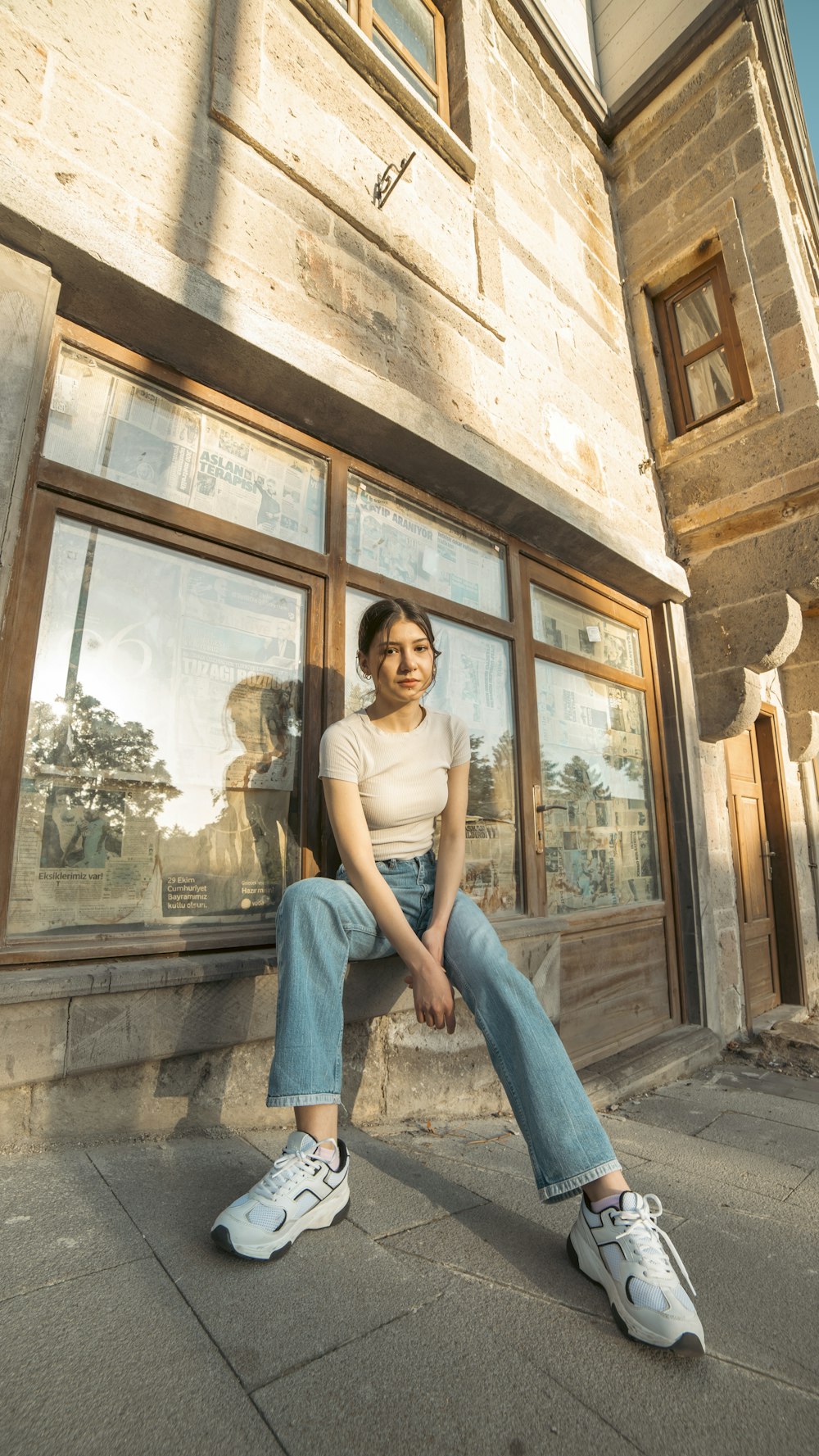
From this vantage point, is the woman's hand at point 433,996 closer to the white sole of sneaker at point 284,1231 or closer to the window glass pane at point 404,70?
the white sole of sneaker at point 284,1231

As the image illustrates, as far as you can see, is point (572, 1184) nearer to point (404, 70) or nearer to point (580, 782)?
point (580, 782)

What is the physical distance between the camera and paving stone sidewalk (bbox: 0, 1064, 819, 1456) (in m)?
0.92

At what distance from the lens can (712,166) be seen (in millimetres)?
4719

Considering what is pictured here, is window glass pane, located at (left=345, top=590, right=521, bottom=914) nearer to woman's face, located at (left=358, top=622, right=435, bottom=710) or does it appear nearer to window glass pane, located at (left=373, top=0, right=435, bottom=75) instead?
woman's face, located at (left=358, top=622, right=435, bottom=710)

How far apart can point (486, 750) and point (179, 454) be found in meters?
1.82

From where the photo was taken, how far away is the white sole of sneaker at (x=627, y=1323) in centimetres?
110

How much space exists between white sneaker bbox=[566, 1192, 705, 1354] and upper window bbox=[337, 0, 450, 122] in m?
4.93

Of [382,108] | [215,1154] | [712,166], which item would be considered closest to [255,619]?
[215,1154]

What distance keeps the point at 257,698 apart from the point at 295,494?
87 cm

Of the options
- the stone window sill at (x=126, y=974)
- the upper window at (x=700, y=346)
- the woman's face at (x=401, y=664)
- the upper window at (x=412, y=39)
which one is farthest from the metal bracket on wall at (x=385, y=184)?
the stone window sill at (x=126, y=974)

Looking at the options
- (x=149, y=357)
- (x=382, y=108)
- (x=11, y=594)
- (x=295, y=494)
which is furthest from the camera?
(x=382, y=108)

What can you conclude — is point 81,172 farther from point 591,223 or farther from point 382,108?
point 591,223

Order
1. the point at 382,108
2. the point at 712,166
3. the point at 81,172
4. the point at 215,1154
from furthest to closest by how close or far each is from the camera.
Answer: the point at 712,166
the point at 382,108
the point at 81,172
the point at 215,1154

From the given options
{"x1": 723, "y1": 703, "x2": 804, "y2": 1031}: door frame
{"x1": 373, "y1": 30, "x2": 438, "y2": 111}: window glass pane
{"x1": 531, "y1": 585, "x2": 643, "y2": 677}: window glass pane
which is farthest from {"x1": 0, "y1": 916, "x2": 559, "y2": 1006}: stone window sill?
{"x1": 723, "y1": 703, "x2": 804, "y2": 1031}: door frame
